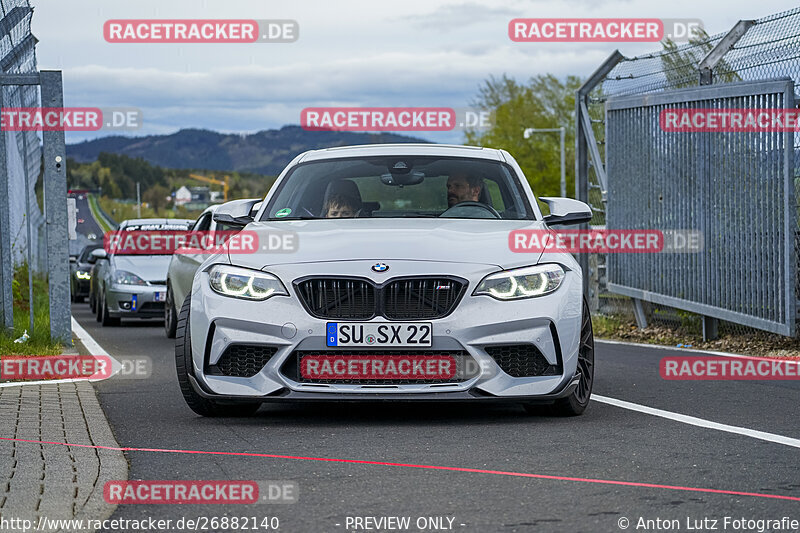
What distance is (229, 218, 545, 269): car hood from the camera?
743cm

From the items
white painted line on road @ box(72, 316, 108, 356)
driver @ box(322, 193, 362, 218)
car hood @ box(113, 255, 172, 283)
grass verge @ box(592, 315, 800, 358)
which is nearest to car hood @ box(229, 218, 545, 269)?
driver @ box(322, 193, 362, 218)

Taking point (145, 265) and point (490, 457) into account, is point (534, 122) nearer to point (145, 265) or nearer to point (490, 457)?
point (145, 265)

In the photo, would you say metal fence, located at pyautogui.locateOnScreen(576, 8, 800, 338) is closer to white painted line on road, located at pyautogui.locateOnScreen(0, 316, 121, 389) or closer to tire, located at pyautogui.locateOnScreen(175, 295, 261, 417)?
white painted line on road, located at pyautogui.locateOnScreen(0, 316, 121, 389)

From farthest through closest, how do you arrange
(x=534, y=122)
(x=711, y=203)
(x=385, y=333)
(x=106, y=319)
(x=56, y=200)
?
(x=534, y=122)
(x=106, y=319)
(x=711, y=203)
(x=56, y=200)
(x=385, y=333)

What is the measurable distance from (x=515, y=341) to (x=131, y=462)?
2.11 m

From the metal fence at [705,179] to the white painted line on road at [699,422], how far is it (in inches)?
160

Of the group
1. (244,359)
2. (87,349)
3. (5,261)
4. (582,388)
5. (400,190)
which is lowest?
(87,349)

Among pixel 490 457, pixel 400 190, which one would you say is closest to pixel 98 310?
pixel 400 190

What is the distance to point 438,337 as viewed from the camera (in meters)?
7.21

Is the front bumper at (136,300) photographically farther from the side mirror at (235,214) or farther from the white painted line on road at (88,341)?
the side mirror at (235,214)

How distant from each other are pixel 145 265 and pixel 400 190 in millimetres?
10963

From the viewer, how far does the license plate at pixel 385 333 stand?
23.6ft

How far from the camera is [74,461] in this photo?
6246 mm

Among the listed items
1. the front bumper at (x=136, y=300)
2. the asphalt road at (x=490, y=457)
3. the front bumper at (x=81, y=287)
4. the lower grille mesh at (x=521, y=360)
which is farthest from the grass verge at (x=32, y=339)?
the front bumper at (x=81, y=287)
